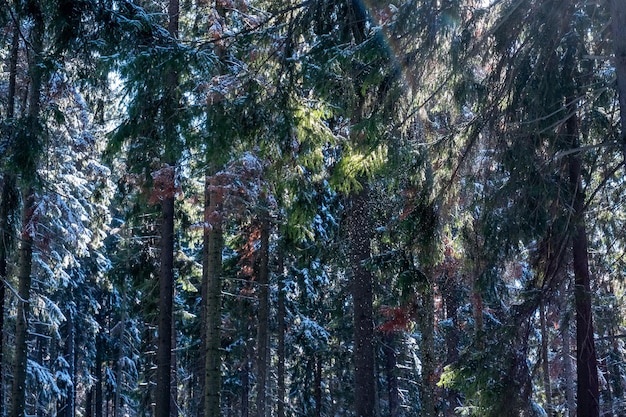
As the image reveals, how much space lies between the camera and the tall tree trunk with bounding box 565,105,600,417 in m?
7.79

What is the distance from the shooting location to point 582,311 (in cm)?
812

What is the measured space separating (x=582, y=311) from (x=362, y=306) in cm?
404

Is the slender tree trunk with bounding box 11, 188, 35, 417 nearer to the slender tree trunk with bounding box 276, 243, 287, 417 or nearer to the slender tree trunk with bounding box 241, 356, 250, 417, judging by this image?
the slender tree trunk with bounding box 276, 243, 287, 417

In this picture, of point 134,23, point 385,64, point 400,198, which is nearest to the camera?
point 134,23

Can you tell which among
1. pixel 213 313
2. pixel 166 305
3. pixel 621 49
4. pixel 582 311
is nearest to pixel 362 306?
pixel 213 313

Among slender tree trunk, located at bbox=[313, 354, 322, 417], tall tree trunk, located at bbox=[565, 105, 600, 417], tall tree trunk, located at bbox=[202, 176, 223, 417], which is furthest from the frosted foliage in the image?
slender tree trunk, located at bbox=[313, 354, 322, 417]

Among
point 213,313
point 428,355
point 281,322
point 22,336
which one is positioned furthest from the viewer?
point 281,322

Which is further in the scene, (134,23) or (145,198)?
(145,198)

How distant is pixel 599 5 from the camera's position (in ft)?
20.9

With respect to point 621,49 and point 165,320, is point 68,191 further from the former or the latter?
point 621,49

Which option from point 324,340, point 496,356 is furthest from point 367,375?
point 324,340

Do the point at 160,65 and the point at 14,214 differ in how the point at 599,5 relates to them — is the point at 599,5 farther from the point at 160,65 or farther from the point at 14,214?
the point at 14,214

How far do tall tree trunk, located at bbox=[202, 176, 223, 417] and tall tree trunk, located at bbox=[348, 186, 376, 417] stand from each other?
254 cm

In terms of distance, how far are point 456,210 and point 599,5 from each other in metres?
3.51
